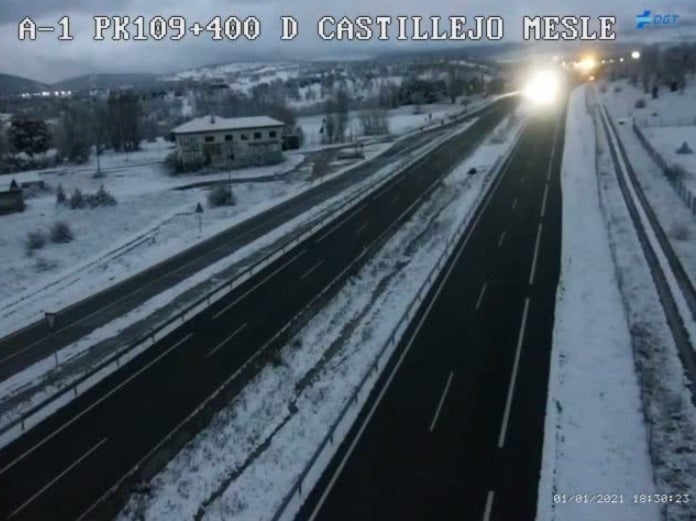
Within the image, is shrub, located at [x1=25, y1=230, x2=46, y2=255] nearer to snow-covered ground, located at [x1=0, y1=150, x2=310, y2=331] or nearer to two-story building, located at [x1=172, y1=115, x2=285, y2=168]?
snow-covered ground, located at [x1=0, y1=150, x2=310, y2=331]

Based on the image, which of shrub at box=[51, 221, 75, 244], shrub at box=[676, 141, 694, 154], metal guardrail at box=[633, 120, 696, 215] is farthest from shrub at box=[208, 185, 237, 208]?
shrub at box=[676, 141, 694, 154]

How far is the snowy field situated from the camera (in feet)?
56.6

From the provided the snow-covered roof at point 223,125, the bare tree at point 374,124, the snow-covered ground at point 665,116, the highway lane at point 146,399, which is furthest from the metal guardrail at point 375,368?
the bare tree at point 374,124

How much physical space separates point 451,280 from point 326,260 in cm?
801

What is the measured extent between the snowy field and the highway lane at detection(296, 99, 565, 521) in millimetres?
566

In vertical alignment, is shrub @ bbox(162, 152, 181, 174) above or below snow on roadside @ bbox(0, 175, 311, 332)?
above

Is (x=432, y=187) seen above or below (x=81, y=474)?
above

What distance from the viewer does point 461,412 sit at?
20922 mm

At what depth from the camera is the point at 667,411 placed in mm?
20453

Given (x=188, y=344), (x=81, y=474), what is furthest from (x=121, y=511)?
(x=188, y=344)

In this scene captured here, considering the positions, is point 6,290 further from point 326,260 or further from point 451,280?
point 451,280

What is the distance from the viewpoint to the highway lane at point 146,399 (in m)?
18.4

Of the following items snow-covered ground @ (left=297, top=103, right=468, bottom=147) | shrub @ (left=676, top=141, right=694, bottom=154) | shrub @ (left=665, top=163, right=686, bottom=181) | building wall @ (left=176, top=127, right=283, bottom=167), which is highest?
snow-covered ground @ (left=297, top=103, right=468, bottom=147)

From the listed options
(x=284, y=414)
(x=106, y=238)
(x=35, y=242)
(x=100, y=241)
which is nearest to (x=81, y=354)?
(x=284, y=414)
